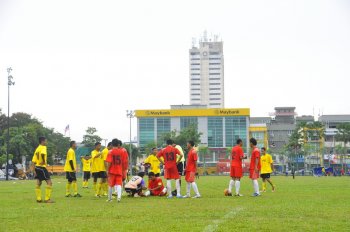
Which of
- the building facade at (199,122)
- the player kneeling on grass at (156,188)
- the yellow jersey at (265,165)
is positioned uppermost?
the building facade at (199,122)

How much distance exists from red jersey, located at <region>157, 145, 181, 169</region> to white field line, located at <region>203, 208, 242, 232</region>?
6470 millimetres

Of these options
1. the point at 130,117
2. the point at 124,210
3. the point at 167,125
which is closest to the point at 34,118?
the point at 130,117

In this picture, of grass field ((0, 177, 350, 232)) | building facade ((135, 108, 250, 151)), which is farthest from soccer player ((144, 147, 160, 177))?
building facade ((135, 108, 250, 151))

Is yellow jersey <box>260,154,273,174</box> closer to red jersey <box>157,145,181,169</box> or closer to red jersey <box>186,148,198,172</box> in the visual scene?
red jersey <box>186,148,198,172</box>

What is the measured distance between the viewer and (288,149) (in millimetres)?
112875

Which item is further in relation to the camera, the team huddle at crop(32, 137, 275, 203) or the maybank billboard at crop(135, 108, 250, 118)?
the maybank billboard at crop(135, 108, 250, 118)

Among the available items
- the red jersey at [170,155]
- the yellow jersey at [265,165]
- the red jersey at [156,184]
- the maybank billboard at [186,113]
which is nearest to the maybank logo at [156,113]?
the maybank billboard at [186,113]

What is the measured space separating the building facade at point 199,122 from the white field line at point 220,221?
123390 mm

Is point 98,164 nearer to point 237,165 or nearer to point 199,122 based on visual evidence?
point 237,165

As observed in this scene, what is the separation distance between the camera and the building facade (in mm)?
136625

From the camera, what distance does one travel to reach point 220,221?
1090 centimetres

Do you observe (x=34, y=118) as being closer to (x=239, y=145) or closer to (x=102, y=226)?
(x=239, y=145)

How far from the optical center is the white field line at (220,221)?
31.5ft

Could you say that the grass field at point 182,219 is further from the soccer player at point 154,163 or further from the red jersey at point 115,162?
the soccer player at point 154,163
